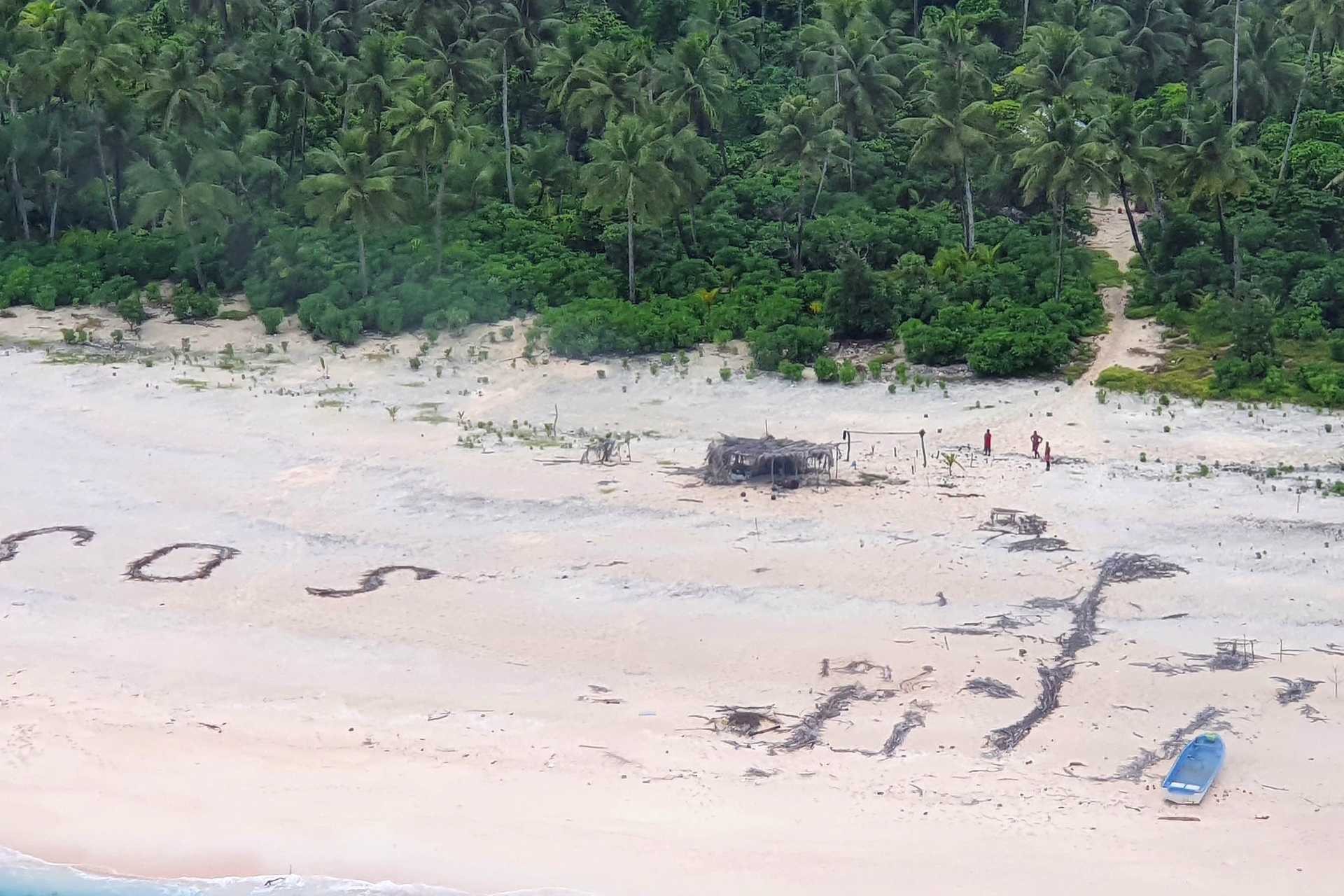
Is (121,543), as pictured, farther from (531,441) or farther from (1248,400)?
(1248,400)

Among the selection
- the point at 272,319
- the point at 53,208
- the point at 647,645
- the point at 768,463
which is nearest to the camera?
the point at 647,645

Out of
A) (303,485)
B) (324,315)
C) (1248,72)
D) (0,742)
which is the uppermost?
(1248,72)

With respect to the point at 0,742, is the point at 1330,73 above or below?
above

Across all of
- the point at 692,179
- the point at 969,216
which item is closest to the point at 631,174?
the point at 692,179

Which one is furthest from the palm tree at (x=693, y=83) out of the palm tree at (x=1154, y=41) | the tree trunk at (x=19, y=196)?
the tree trunk at (x=19, y=196)

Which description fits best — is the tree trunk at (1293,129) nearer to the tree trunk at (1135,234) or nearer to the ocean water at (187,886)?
the tree trunk at (1135,234)

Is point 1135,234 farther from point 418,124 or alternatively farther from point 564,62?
point 418,124

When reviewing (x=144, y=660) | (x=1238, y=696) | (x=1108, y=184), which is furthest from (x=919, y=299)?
(x=144, y=660)

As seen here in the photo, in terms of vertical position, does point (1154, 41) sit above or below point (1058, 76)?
above
